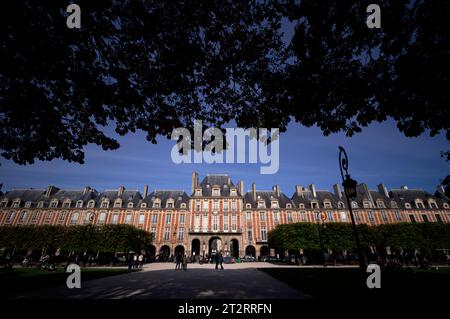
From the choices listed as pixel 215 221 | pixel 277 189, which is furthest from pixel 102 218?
pixel 277 189

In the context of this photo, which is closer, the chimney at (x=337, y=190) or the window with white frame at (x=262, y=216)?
the window with white frame at (x=262, y=216)

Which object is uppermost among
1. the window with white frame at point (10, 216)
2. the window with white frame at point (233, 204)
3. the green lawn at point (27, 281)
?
the window with white frame at point (233, 204)

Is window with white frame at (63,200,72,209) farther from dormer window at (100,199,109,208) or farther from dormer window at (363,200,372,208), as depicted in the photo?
dormer window at (363,200,372,208)

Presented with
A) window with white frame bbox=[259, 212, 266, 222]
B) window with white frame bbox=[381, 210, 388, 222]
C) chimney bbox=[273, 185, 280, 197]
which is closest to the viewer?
window with white frame bbox=[381, 210, 388, 222]

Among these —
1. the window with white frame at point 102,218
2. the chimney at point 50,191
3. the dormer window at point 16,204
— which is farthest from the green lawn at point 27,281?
the dormer window at point 16,204

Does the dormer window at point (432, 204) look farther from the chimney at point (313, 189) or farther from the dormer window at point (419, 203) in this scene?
the chimney at point (313, 189)

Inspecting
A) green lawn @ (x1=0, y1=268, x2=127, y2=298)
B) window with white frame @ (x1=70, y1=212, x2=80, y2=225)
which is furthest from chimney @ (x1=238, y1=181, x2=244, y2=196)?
window with white frame @ (x1=70, y1=212, x2=80, y2=225)

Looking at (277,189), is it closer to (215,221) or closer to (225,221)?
(225,221)

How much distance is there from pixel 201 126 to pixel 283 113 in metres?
2.71

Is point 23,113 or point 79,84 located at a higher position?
point 79,84

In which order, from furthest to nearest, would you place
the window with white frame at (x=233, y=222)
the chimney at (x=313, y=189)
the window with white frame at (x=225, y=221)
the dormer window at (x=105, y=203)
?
1. the chimney at (x=313, y=189)
2. the dormer window at (x=105, y=203)
3. the window with white frame at (x=225, y=221)
4. the window with white frame at (x=233, y=222)
